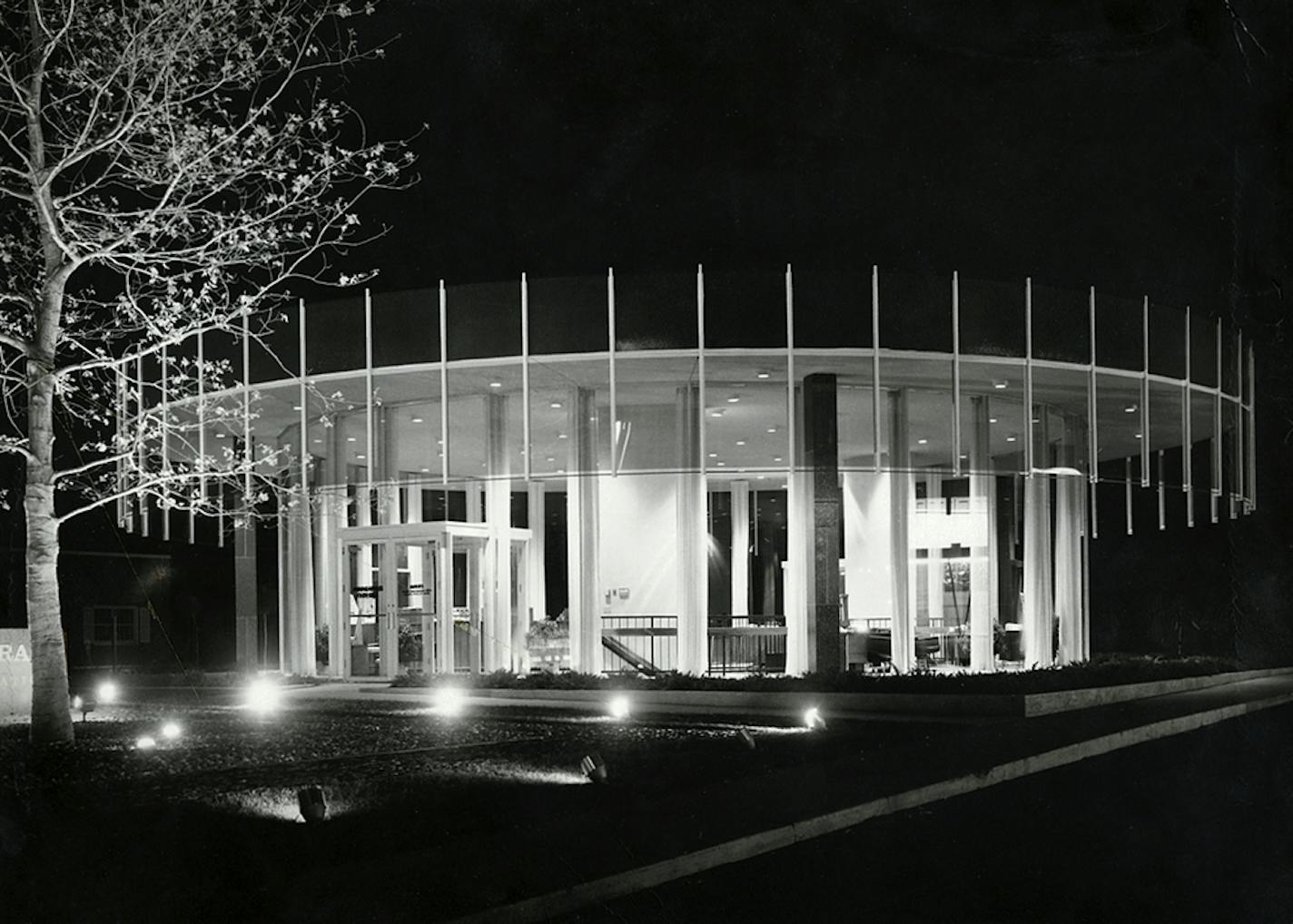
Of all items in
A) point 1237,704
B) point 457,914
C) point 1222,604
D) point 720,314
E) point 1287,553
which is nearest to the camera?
point 457,914

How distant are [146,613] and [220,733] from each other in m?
33.5

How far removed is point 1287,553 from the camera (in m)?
30.5

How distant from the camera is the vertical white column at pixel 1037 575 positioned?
98.6 ft

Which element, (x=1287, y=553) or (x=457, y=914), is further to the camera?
(x=1287, y=553)

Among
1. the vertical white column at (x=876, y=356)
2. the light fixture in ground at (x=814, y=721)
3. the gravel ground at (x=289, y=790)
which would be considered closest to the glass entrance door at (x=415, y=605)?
the gravel ground at (x=289, y=790)

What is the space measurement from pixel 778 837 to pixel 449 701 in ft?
44.0

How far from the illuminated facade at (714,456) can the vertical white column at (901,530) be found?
0.06 metres

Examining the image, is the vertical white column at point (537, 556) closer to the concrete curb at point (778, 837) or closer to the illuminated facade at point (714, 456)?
the illuminated facade at point (714, 456)

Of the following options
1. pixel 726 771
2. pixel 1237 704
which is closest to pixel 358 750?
pixel 726 771

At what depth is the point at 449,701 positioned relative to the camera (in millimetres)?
22656

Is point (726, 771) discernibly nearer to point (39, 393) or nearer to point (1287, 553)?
point (39, 393)

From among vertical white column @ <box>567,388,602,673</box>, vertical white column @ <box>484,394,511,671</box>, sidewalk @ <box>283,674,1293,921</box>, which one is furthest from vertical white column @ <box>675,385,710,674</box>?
sidewalk @ <box>283,674,1293,921</box>

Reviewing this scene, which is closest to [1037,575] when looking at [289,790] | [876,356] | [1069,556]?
[1069,556]

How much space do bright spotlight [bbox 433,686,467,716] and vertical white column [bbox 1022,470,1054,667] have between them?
1334cm
